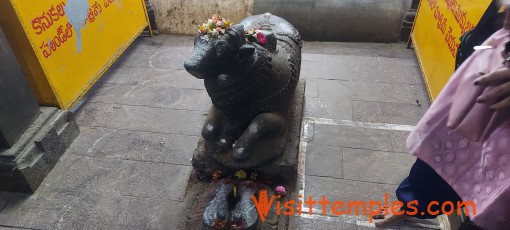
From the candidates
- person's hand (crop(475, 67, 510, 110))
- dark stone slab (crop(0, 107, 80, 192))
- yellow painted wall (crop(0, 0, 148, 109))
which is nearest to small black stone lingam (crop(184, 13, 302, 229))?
person's hand (crop(475, 67, 510, 110))

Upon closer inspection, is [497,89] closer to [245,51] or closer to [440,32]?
[245,51]

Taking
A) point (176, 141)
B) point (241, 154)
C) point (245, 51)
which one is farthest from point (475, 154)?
point (176, 141)

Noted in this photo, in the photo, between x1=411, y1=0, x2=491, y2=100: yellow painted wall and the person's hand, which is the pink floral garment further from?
x1=411, y1=0, x2=491, y2=100: yellow painted wall

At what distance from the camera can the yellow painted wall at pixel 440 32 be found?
11.0 feet

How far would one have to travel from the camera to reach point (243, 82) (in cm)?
256

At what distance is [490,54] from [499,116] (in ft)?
0.91

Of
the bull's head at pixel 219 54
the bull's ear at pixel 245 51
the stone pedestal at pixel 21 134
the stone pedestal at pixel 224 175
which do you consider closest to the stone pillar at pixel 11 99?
the stone pedestal at pixel 21 134

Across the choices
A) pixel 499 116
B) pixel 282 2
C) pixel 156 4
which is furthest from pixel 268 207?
pixel 156 4

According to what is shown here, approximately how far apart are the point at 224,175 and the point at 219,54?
1100 millimetres

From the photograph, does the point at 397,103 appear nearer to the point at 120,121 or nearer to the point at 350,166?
the point at 350,166

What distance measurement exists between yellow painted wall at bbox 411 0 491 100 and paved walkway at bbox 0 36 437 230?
257 mm

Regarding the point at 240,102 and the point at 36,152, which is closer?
the point at 240,102

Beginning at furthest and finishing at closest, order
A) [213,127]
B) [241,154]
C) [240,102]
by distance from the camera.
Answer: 1. [213,127]
2. [241,154]
3. [240,102]

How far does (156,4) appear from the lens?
5691 mm
